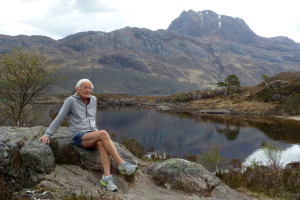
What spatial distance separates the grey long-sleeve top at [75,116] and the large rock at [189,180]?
3.32 meters

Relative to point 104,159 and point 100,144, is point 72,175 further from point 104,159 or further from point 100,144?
point 100,144

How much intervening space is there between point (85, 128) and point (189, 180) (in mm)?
4246

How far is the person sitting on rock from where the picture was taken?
6648mm

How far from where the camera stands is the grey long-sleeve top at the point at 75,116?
6906mm

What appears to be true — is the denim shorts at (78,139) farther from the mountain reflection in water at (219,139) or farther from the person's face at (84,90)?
the mountain reflection in water at (219,139)

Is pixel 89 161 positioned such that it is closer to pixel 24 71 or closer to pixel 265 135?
pixel 24 71

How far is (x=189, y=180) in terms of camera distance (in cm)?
813

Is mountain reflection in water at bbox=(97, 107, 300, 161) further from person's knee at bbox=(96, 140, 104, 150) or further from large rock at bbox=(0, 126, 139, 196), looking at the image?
person's knee at bbox=(96, 140, 104, 150)

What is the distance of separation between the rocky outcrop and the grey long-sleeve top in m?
0.70

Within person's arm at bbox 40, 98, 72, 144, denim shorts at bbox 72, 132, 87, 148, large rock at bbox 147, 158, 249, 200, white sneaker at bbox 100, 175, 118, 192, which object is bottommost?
large rock at bbox 147, 158, 249, 200

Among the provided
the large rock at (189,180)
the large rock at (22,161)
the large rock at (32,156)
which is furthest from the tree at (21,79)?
the large rock at (189,180)

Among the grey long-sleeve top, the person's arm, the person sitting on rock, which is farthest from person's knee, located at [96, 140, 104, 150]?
the person's arm

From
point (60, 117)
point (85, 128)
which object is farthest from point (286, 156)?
point (60, 117)

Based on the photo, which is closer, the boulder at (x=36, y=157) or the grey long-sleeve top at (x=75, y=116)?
the boulder at (x=36, y=157)
